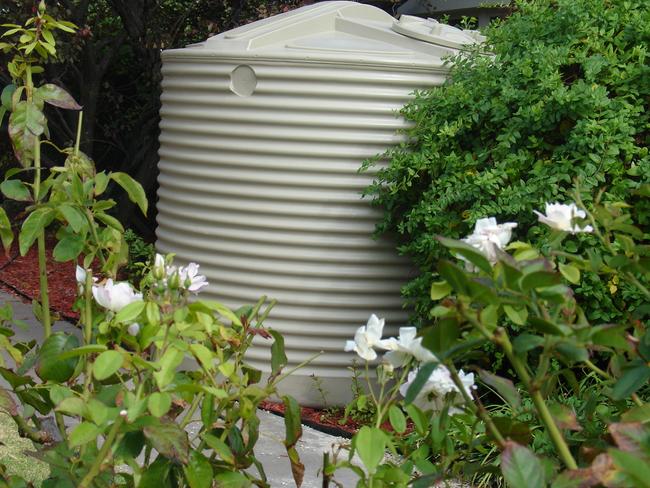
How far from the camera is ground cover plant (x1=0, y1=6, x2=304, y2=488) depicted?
4.61 ft

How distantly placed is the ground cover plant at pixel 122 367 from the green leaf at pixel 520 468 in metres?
0.47

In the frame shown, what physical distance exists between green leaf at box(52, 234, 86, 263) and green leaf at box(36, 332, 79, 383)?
0.16 m

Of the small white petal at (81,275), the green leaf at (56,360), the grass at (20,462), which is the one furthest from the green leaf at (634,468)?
the grass at (20,462)

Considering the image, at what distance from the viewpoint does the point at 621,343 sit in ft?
3.74

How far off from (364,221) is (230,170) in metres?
0.59

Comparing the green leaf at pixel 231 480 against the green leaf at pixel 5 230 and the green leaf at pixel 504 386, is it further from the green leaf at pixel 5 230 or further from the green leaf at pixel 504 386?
the green leaf at pixel 5 230

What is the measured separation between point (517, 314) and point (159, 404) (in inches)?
18.5

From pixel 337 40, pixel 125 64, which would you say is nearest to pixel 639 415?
pixel 337 40

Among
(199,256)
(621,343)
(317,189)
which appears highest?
(621,343)

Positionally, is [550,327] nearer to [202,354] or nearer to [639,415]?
[639,415]

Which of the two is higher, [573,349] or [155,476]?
[573,349]

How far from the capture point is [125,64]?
332 inches

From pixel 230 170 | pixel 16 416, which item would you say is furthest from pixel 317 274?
pixel 16 416

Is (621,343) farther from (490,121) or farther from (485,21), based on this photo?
(485,21)
